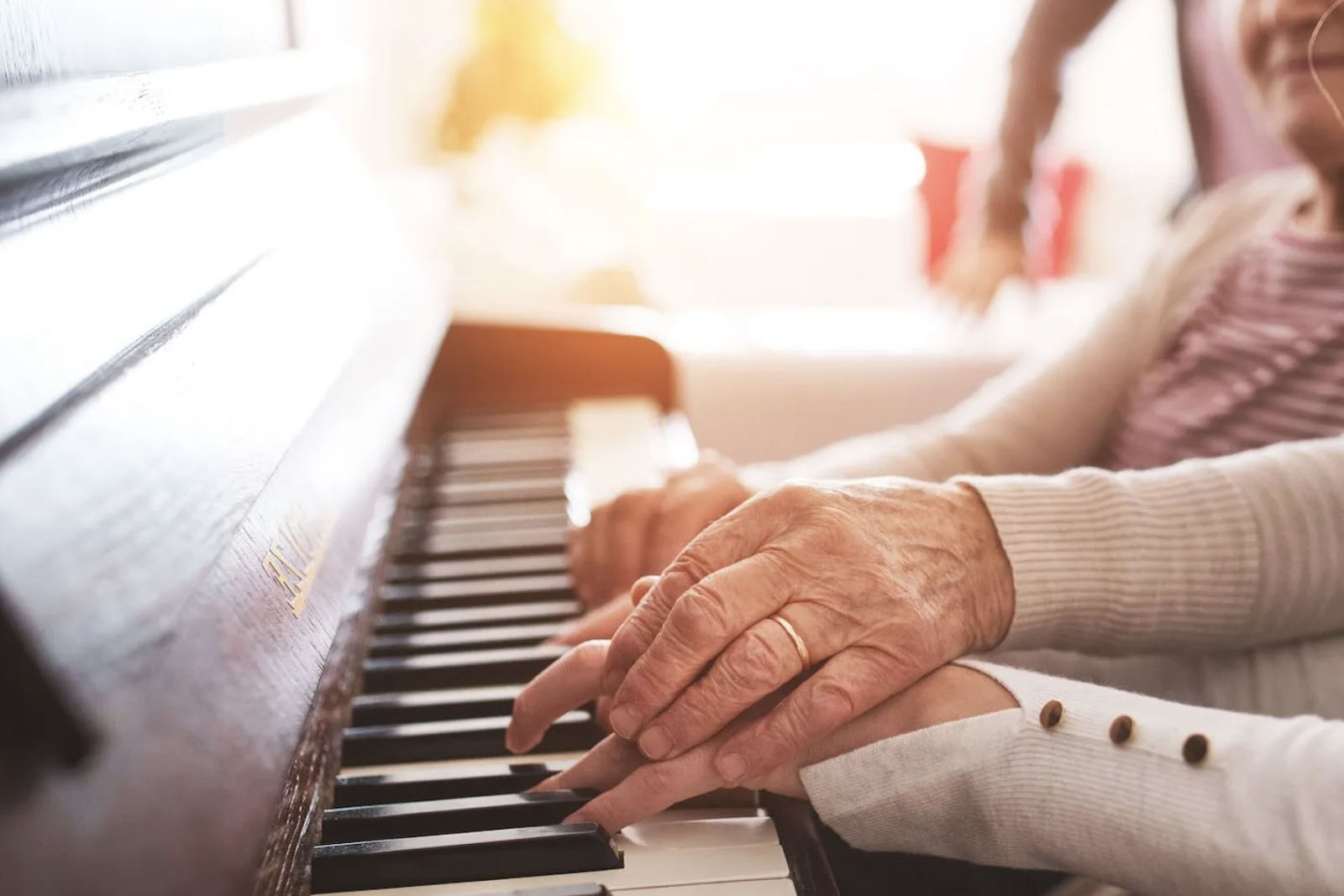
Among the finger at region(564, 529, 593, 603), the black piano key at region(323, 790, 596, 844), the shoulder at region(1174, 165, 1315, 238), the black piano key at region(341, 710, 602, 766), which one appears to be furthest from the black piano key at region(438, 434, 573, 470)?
the shoulder at region(1174, 165, 1315, 238)

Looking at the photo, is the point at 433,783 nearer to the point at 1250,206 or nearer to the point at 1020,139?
the point at 1250,206

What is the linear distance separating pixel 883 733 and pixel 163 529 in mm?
388

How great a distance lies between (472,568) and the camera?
965mm

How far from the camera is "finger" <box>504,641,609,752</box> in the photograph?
678mm

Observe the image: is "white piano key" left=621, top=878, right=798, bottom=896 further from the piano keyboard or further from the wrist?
the wrist

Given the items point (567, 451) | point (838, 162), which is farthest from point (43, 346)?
point (838, 162)

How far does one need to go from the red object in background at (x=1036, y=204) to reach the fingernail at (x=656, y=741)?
2.85 metres

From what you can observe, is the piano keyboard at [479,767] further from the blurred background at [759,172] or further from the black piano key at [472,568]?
the blurred background at [759,172]

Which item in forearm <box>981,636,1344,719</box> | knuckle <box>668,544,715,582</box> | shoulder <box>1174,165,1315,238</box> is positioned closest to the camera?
knuckle <box>668,544,715,582</box>

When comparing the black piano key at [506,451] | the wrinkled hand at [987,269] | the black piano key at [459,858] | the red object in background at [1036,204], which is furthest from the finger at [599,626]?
the red object in background at [1036,204]

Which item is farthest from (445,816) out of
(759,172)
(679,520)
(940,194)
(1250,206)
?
(759,172)

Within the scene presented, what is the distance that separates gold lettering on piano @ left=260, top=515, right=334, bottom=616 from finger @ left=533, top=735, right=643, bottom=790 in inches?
7.2

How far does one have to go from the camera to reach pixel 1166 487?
2.49 feet

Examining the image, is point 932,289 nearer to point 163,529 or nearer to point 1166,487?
point 1166,487
